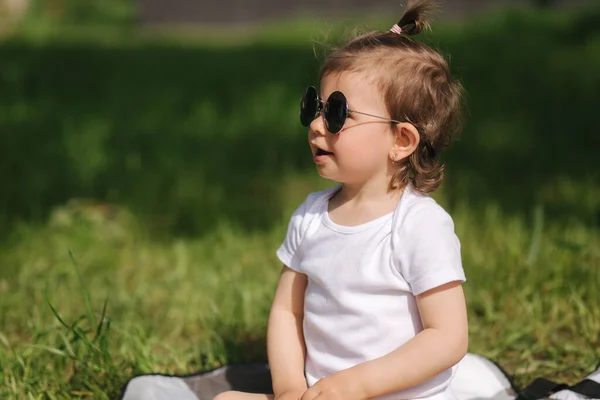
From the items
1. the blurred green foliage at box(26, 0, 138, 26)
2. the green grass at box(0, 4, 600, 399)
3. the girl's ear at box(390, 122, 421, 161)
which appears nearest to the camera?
the girl's ear at box(390, 122, 421, 161)

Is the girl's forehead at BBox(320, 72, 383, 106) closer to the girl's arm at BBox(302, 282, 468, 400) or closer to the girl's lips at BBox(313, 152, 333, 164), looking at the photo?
the girl's lips at BBox(313, 152, 333, 164)

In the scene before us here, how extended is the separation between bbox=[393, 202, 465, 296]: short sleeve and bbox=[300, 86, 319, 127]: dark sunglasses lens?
1.19 ft

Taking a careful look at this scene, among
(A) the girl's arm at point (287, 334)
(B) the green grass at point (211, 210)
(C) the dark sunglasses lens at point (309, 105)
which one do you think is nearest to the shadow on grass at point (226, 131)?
(B) the green grass at point (211, 210)

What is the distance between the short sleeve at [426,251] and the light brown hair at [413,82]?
16 centimetres

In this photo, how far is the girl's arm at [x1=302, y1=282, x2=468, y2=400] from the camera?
2.07 m

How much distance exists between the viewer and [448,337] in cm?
208

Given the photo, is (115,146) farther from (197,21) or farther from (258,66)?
(197,21)

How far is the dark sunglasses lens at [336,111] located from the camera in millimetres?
2150

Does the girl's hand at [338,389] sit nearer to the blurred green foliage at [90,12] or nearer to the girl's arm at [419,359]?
the girl's arm at [419,359]

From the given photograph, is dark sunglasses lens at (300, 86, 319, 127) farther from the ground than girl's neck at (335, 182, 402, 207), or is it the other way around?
dark sunglasses lens at (300, 86, 319, 127)

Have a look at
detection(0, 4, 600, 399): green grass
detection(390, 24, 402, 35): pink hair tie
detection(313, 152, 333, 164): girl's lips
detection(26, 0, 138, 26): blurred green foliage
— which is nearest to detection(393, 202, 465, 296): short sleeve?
detection(313, 152, 333, 164): girl's lips

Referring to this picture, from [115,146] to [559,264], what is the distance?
3.13 meters

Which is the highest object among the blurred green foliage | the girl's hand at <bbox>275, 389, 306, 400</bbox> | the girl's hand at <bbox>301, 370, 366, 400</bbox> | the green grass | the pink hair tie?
the blurred green foliage

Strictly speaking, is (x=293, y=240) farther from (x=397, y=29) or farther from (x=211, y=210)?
(x=211, y=210)
